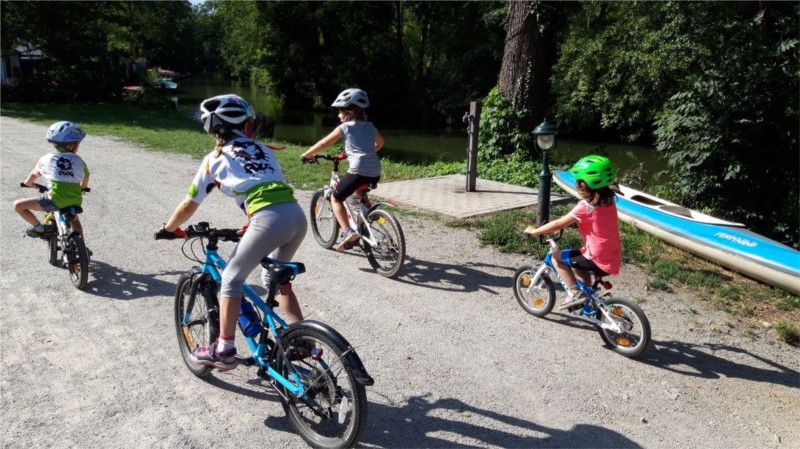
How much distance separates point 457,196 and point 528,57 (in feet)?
14.0

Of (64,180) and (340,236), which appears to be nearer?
(64,180)

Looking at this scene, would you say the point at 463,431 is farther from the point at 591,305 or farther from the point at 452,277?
the point at 452,277

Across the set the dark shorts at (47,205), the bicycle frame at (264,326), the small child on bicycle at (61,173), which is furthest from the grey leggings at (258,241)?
the dark shorts at (47,205)

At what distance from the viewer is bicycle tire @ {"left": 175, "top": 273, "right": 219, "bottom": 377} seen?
12.2 ft

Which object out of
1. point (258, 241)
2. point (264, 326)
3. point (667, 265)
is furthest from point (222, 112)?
point (667, 265)

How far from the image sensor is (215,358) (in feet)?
11.7

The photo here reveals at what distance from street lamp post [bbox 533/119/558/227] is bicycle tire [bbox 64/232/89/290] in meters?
4.64

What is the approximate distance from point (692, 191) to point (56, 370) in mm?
9358

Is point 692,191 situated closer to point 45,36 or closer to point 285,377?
point 285,377

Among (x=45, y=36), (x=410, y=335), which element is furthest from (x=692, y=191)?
(x=45, y=36)

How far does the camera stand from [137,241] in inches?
276

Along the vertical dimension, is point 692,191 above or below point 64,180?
below

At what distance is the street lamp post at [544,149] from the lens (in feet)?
21.4

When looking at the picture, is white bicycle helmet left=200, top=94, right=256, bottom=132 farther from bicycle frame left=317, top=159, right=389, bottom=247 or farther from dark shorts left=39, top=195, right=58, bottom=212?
dark shorts left=39, top=195, right=58, bottom=212
